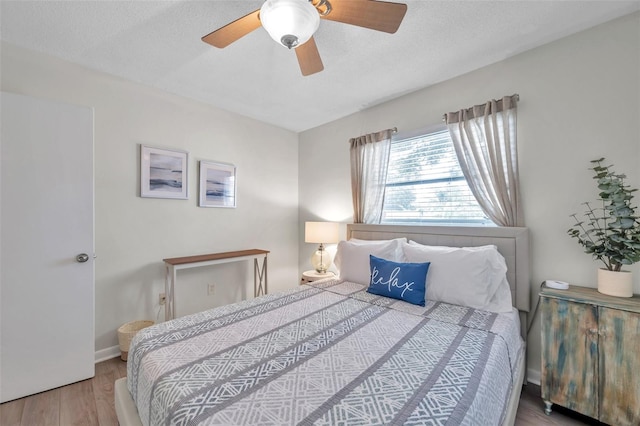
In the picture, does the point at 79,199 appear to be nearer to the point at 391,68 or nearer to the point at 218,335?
the point at 218,335

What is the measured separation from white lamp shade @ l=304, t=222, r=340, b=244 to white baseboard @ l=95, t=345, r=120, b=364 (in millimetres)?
2184

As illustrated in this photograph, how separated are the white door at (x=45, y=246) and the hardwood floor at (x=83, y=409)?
0.10 metres

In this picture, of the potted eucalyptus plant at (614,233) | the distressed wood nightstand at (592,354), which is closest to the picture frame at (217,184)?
the distressed wood nightstand at (592,354)

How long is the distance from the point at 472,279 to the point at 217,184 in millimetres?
2784

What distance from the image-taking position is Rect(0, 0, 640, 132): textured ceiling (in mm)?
1659

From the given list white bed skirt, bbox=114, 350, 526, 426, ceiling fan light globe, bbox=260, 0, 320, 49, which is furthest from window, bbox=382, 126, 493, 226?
ceiling fan light globe, bbox=260, 0, 320, 49

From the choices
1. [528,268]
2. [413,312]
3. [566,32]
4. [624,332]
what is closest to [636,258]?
[624,332]

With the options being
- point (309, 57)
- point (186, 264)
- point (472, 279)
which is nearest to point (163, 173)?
point (186, 264)

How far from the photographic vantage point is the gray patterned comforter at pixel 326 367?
0.91 m

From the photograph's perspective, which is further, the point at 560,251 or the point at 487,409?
the point at 560,251

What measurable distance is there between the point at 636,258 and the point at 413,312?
4.22ft

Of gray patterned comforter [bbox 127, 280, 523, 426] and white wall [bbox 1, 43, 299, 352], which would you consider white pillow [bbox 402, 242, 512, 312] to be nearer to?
gray patterned comforter [bbox 127, 280, 523, 426]

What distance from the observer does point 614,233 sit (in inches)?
64.1

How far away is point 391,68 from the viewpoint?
90.5 inches
